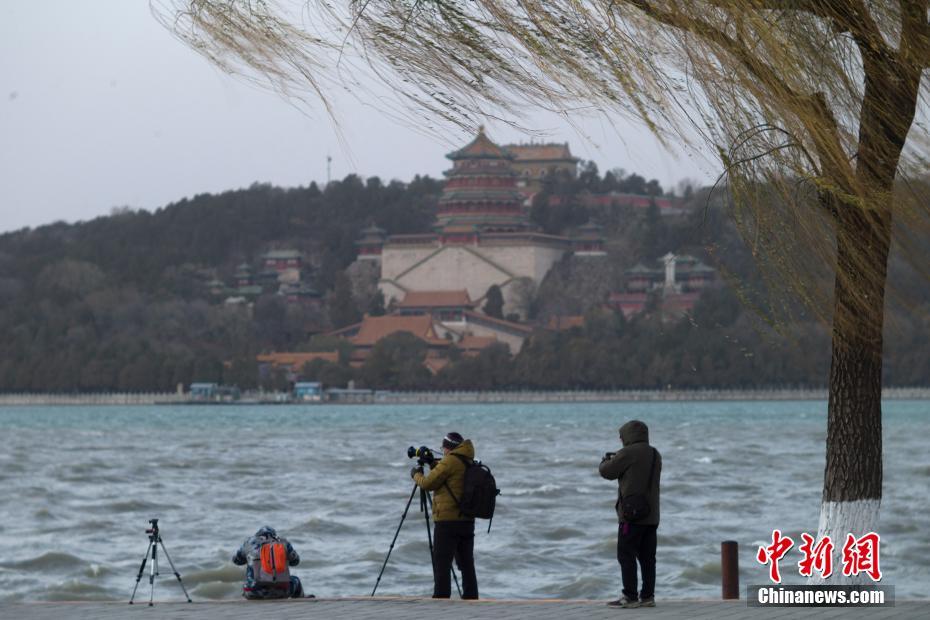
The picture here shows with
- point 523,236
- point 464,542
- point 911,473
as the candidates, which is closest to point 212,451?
point 911,473

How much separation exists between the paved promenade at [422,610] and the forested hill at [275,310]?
318ft

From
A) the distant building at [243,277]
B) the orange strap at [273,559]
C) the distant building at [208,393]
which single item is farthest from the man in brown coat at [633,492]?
the distant building at [243,277]

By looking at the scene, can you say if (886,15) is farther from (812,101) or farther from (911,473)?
(911,473)

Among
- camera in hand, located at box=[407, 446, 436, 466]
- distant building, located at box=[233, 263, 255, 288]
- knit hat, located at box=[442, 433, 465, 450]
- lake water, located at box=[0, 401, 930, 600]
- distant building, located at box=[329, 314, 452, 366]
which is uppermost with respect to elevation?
distant building, located at box=[233, 263, 255, 288]

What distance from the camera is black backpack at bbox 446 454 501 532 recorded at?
1046 cm

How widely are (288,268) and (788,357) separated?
55.0 metres

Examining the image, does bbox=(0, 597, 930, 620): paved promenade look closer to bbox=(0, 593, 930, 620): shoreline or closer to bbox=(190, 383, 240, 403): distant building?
bbox=(0, 593, 930, 620): shoreline

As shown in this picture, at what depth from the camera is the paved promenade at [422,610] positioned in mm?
9203

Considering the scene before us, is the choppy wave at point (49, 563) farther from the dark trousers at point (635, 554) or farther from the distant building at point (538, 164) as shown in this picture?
the distant building at point (538, 164)

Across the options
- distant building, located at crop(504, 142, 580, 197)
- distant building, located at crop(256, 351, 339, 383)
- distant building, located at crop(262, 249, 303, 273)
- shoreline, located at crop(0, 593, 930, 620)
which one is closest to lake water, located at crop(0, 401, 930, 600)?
shoreline, located at crop(0, 593, 930, 620)

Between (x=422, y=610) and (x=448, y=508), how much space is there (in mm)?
965

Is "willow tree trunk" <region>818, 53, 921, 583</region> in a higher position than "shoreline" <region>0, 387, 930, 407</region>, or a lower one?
lower

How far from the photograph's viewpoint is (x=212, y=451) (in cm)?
5644

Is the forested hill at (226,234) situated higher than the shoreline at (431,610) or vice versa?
the forested hill at (226,234)
